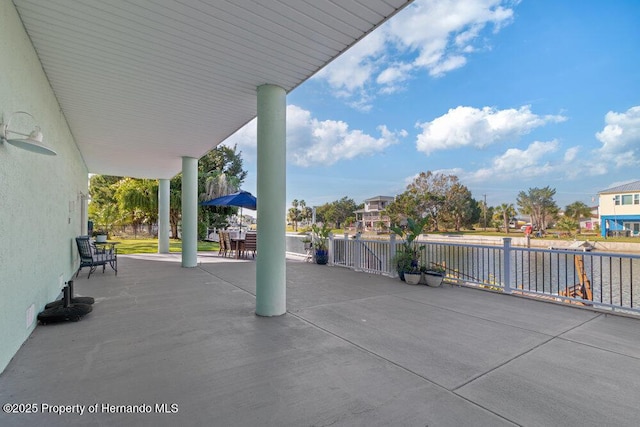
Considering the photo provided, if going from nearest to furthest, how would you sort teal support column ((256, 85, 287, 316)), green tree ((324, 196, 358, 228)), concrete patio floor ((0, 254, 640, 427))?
concrete patio floor ((0, 254, 640, 427)) → teal support column ((256, 85, 287, 316)) → green tree ((324, 196, 358, 228))

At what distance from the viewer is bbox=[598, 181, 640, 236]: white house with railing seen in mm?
27188

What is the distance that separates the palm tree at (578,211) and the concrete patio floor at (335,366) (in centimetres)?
A: 5053

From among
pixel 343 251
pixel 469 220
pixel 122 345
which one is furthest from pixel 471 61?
pixel 122 345

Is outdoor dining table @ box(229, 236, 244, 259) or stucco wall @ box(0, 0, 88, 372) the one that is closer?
stucco wall @ box(0, 0, 88, 372)

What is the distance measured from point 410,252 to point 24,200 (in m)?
6.08

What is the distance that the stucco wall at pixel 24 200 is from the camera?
8.09ft

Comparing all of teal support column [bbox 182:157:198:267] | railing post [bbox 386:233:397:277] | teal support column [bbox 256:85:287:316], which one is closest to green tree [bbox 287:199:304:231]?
teal support column [bbox 182:157:198:267]

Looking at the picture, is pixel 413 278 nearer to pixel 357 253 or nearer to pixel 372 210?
pixel 357 253

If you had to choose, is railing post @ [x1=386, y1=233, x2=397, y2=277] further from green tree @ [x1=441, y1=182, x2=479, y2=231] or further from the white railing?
green tree @ [x1=441, y1=182, x2=479, y2=231]

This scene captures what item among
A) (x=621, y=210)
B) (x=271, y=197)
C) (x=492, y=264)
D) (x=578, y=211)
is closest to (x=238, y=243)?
(x=271, y=197)

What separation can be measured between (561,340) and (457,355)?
135 cm

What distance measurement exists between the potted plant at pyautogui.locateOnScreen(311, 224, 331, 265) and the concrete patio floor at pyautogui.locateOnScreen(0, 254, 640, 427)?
170 inches

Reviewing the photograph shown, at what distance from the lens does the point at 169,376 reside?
93.2 inches

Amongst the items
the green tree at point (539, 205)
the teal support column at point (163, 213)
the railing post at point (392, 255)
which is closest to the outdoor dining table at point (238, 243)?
the teal support column at point (163, 213)
